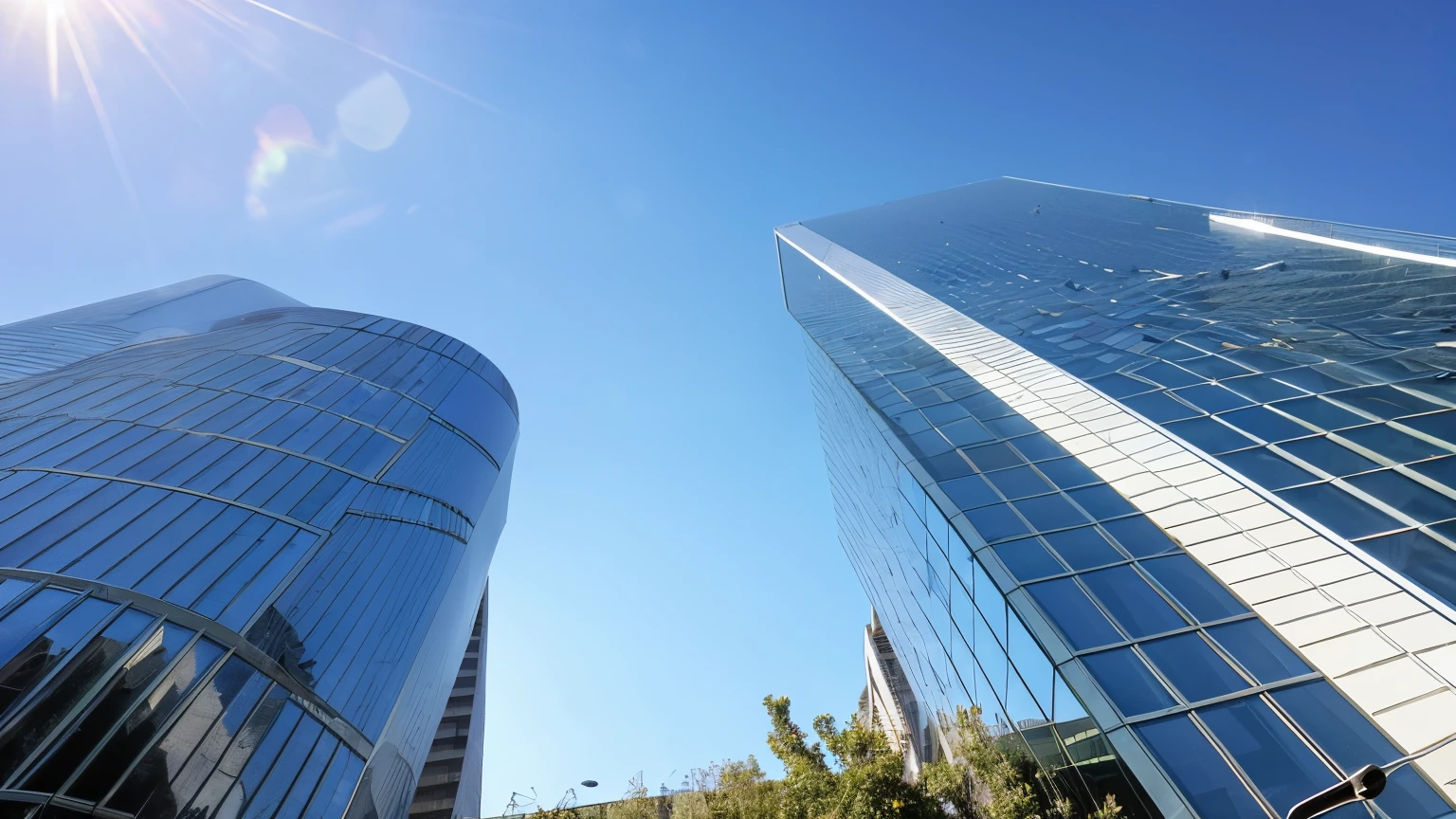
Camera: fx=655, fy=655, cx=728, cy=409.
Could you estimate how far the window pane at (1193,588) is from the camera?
39.3 ft

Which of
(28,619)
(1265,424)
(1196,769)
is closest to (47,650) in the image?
(28,619)

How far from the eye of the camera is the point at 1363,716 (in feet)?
31.6

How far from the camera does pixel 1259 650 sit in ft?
36.1

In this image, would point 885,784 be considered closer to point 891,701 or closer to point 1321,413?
point 1321,413

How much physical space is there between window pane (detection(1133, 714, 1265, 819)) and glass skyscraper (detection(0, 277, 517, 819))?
20.5 metres

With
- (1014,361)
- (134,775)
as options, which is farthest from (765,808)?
(1014,361)

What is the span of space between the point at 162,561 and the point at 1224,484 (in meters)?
29.8

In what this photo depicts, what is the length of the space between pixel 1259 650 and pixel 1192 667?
113 cm

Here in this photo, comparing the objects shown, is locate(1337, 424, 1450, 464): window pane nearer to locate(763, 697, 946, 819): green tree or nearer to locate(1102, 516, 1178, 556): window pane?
locate(1102, 516, 1178, 556): window pane

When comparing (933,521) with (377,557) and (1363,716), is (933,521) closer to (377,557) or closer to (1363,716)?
(1363,716)

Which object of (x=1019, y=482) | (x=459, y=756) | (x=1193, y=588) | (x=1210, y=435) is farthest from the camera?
(x=459, y=756)

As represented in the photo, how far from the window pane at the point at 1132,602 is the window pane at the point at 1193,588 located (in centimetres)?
32

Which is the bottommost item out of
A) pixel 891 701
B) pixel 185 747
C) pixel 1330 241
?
pixel 185 747

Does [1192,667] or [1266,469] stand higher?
[1266,469]
